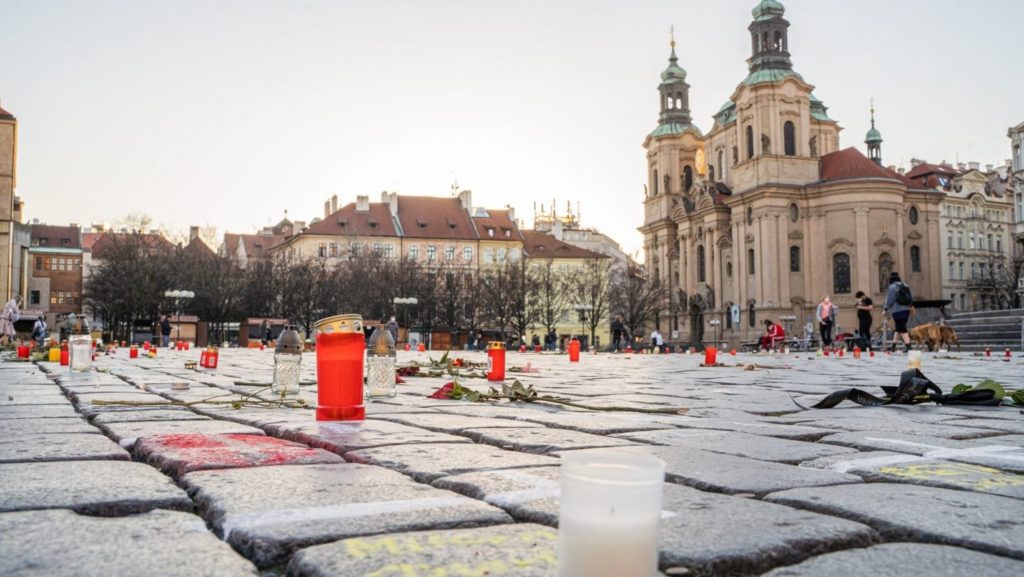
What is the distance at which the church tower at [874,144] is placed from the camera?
84062mm

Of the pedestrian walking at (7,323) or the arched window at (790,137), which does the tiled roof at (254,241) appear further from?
the pedestrian walking at (7,323)

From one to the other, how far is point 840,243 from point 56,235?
281ft

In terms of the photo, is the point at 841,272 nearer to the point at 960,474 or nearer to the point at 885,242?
the point at 885,242

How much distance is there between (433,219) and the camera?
272 ft

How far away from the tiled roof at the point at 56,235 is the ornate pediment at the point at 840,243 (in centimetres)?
8269

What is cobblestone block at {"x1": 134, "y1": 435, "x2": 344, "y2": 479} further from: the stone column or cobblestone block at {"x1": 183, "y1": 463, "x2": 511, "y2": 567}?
the stone column

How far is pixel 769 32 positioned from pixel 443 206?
35.9 meters

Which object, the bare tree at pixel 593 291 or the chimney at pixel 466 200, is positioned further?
the chimney at pixel 466 200

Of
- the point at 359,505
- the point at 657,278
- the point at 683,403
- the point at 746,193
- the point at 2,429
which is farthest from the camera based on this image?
the point at 657,278

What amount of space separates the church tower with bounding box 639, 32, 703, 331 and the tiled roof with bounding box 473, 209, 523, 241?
1359 cm

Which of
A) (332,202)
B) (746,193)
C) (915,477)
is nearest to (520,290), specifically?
(746,193)

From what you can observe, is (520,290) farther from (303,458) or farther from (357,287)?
(303,458)

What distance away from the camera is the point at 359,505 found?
7.31ft

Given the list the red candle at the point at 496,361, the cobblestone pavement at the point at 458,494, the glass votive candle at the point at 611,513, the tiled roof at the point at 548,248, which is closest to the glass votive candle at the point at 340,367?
the cobblestone pavement at the point at 458,494
